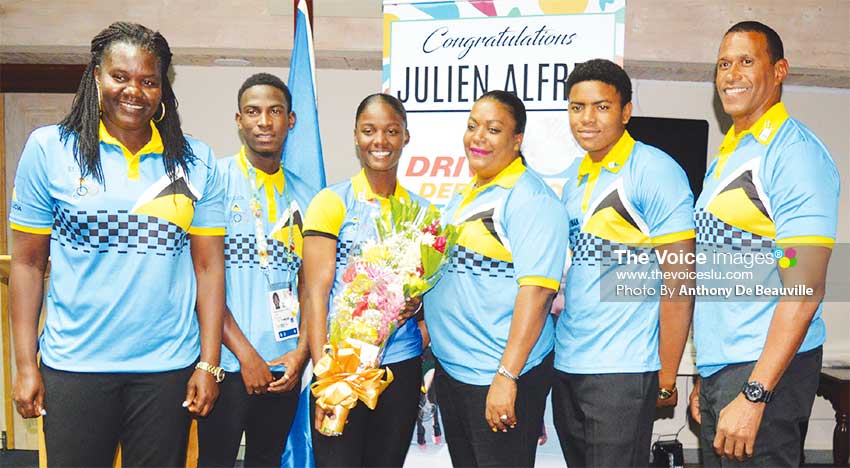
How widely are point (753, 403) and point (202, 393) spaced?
1.61 metres

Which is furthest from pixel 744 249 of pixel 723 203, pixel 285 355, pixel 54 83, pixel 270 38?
pixel 54 83

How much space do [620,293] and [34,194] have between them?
70.5 inches

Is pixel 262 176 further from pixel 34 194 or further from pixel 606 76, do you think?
pixel 606 76

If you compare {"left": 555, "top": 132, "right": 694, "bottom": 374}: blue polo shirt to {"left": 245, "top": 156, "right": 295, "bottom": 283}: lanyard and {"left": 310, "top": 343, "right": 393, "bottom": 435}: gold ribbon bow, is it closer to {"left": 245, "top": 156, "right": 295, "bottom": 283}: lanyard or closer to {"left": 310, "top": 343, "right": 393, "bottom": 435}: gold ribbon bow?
{"left": 310, "top": 343, "right": 393, "bottom": 435}: gold ribbon bow

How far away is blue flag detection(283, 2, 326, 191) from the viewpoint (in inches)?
134

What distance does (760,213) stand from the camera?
2203 millimetres

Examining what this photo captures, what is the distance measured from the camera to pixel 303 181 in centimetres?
333

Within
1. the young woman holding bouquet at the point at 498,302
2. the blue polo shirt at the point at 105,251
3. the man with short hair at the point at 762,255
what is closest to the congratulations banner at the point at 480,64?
the young woman holding bouquet at the point at 498,302

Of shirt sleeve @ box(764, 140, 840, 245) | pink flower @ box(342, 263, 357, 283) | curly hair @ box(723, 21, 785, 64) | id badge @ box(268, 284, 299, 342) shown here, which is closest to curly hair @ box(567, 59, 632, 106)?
curly hair @ box(723, 21, 785, 64)

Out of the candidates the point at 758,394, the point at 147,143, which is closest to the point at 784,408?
the point at 758,394

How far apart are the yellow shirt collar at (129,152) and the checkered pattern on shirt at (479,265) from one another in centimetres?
100

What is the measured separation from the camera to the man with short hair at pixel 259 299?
270 cm

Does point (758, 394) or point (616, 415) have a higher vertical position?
point (758, 394)

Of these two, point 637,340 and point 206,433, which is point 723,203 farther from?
point 206,433
